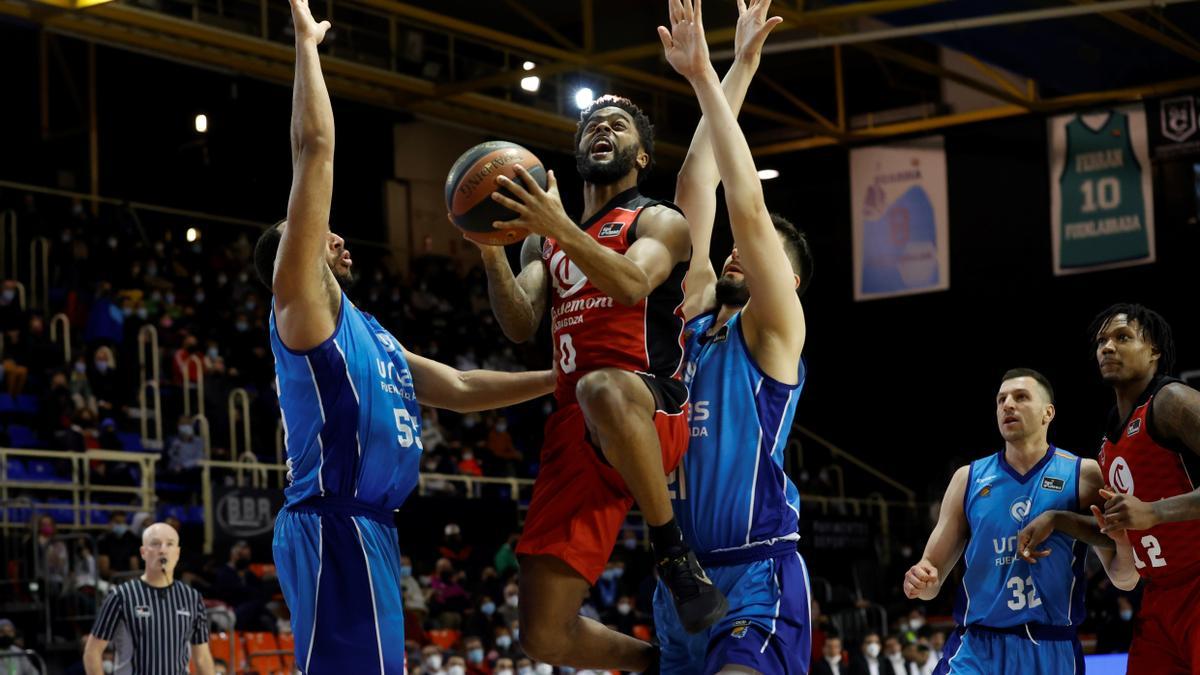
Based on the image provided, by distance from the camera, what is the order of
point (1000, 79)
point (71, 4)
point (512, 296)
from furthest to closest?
point (1000, 79) < point (71, 4) < point (512, 296)

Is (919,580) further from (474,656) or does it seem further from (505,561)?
(505,561)

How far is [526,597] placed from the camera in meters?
5.60

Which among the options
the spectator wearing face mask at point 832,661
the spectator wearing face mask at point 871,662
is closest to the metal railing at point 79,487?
the spectator wearing face mask at point 832,661

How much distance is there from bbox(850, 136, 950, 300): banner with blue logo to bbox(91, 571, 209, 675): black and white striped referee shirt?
1489 centimetres

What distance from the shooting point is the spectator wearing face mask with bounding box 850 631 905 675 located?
58.5 feet

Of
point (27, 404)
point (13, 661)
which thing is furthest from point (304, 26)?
point (27, 404)

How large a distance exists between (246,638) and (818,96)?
54.3ft

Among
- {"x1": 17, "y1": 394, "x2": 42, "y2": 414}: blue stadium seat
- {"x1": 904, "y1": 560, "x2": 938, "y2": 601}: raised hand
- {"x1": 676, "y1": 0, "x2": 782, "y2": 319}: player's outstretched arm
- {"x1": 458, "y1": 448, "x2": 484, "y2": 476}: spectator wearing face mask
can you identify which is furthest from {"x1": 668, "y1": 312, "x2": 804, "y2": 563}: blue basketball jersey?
{"x1": 458, "y1": 448, "x2": 484, "y2": 476}: spectator wearing face mask

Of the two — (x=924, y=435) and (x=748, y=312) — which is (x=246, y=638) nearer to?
(x=748, y=312)

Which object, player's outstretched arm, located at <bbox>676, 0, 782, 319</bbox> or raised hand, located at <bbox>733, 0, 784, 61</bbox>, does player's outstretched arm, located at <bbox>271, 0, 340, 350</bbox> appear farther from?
raised hand, located at <bbox>733, 0, 784, 61</bbox>

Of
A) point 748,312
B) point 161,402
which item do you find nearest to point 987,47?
point 161,402

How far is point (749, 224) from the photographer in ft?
18.3

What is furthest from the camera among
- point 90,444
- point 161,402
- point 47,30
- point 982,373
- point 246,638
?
point 982,373

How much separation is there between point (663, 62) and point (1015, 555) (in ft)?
60.6
